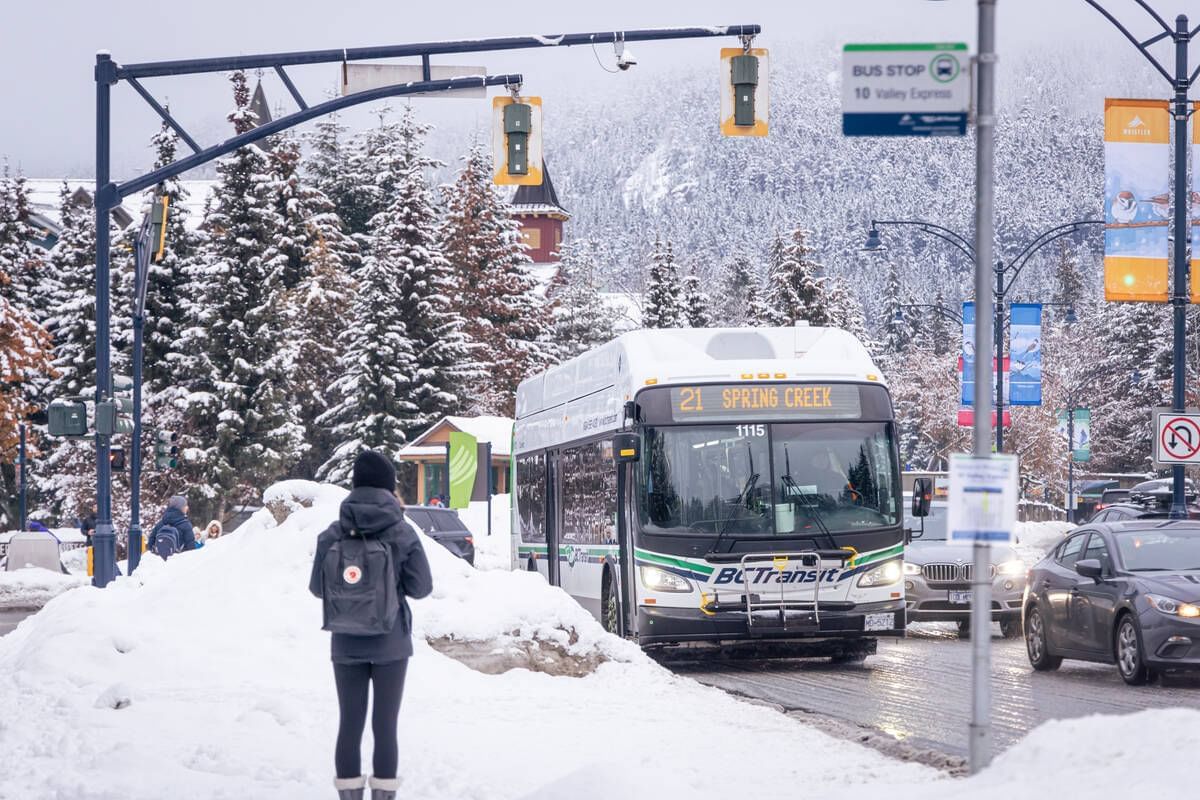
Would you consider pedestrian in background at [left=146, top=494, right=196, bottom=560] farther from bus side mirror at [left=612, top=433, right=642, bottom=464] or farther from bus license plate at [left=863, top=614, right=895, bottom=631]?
bus license plate at [left=863, top=614, right=895, bottom=631]

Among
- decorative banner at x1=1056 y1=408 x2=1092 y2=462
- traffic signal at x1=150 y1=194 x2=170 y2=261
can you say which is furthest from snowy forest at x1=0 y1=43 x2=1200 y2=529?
traffic signal at x1=150 y1=194 x2=170 y2=261

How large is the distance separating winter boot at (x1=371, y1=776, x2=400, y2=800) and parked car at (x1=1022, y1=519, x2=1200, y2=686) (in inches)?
349

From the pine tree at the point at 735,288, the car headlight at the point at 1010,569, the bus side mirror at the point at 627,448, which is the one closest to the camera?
the bus side mirror at the point at 627,448

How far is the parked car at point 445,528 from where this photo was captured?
36688 mm

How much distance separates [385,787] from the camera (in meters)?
8.09

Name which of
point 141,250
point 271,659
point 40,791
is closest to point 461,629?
point 271,659

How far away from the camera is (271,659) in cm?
1377

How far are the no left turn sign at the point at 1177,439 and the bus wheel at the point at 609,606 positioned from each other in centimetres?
820

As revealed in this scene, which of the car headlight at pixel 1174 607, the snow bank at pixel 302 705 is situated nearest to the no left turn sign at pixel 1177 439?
the car headlight at pixel 1174 607

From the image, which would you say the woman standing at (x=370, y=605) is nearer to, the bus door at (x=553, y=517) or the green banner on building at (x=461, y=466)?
the bus door at (x=553, y=517)

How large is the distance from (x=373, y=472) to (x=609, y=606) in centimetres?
1147

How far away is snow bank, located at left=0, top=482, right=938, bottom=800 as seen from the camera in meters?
9.12

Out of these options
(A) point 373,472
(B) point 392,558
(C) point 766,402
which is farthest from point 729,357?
(B) point 392,558

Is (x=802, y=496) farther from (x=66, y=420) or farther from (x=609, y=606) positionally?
(x=66, y=420)
